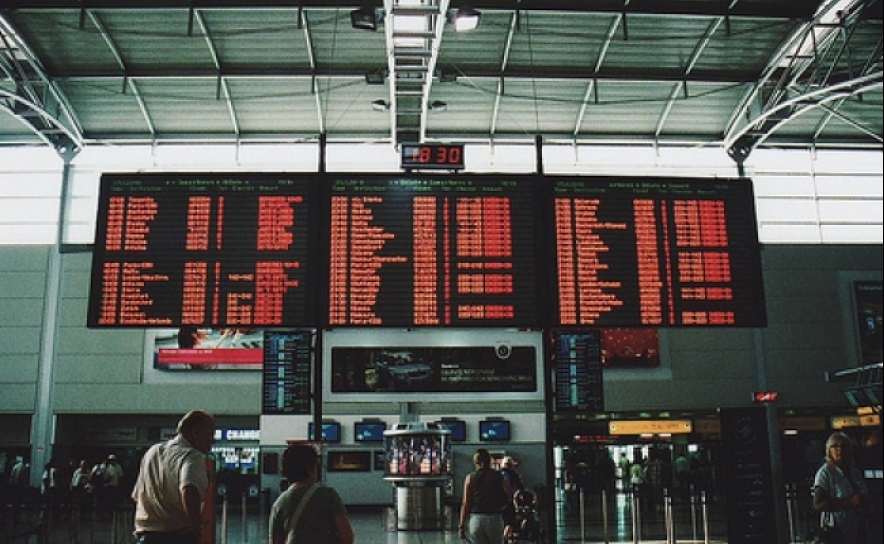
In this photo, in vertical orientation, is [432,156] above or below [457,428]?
above

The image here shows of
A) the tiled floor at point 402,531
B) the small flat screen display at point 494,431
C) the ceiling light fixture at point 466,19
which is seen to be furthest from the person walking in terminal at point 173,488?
the small flat screen display at point 494,431

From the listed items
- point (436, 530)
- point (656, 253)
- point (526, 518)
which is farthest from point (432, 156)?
point (436, 530)

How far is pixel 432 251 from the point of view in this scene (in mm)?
8844

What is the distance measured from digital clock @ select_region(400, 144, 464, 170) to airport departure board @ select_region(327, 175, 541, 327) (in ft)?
0.72

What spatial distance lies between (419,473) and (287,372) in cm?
749

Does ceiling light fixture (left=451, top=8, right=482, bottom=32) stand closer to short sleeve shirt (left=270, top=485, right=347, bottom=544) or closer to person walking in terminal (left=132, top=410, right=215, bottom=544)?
person walking in terminal (left=132, top=410, right=215, bottom=544)

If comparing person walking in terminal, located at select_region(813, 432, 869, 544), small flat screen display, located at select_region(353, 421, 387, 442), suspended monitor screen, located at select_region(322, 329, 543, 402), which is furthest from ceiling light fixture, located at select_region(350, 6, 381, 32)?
small flat screen display, located at select_region(353, 421, 387, 442)

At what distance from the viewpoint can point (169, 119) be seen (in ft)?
84.0

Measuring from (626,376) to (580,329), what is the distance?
→ 1784 centimetres

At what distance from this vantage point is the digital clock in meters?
9.16

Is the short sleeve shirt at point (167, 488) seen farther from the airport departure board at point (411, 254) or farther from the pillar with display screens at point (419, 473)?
the pillar with display screens at point (419, 473)

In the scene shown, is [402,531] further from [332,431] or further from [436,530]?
[332,431]

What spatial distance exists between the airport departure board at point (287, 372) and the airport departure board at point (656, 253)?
3102 millimetres

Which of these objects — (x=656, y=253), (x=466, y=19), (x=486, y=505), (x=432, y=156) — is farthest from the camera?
(x=466, y=19)
